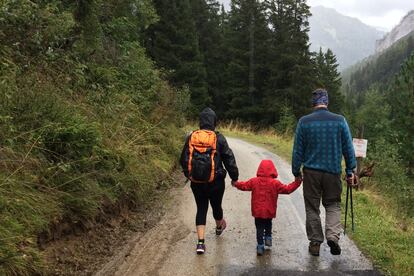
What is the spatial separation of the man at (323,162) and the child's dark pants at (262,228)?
559 millimetres

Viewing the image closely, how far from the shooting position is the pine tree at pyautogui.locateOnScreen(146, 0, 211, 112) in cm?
3678

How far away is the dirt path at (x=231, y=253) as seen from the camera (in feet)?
17.7

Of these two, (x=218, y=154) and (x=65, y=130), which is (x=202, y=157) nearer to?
(x=218, y=154)

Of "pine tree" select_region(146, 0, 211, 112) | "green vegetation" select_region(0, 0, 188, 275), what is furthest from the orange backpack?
"pine tree" select_region(146, 0, 211, 112)

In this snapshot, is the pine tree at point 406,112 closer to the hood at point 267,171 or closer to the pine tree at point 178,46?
the pine tree at point 178,46

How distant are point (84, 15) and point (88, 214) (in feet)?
20.1

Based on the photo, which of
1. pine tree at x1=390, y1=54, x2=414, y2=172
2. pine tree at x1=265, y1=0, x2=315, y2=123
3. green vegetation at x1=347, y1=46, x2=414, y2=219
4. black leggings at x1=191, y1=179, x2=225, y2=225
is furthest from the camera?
pine tree at x1=390, y1=54, x2=414, y2=172

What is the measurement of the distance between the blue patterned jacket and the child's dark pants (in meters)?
0.97

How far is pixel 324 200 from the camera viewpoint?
5883 mm

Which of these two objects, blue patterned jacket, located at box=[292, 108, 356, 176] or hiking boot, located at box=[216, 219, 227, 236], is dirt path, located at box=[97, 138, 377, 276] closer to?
hiking boot, located at box=[216, 219, 227, 236]

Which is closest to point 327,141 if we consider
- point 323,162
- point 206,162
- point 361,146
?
point 323,162

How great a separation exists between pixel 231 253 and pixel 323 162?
1708 millimetres

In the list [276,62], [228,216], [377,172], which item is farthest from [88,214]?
[276,62]

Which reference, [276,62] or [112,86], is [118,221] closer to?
[112,86]
